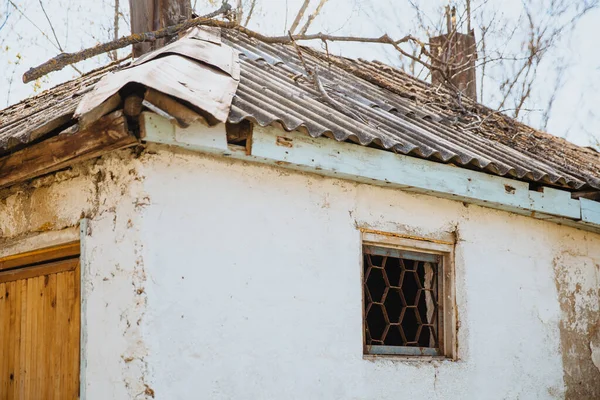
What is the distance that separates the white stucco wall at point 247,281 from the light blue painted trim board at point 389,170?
0.19m

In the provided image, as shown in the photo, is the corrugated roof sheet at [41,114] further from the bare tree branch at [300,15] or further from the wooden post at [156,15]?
the bare tree branch at [300,15]

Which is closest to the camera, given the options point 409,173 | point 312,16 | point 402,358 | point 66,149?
point 66,149

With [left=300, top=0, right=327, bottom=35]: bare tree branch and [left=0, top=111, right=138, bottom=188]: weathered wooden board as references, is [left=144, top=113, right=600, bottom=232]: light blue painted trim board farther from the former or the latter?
[left=300, top=0, right=327, bottom=35]: bare tree branch

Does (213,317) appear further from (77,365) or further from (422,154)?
(422,154)

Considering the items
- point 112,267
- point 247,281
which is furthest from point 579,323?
point 112,267

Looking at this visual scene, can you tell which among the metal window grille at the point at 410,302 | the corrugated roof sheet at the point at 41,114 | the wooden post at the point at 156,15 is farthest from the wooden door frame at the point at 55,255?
the wooden post at the point at 156,15

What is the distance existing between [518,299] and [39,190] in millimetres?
3748

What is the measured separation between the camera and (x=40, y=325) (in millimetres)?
5355

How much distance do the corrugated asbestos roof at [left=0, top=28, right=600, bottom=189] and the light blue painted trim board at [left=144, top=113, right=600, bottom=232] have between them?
0.10m

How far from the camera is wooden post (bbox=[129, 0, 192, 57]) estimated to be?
24.1 ft

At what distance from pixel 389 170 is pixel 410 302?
1344mm

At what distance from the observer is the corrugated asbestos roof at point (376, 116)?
199 inches

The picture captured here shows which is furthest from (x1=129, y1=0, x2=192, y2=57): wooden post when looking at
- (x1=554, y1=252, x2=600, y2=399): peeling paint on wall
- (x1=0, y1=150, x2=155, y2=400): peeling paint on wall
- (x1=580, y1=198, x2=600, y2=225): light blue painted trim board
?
(x1=554, y1=252, x2=600, y2=399): peeling paint on wall

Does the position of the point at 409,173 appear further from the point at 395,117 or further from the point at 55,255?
the point at 55,255
